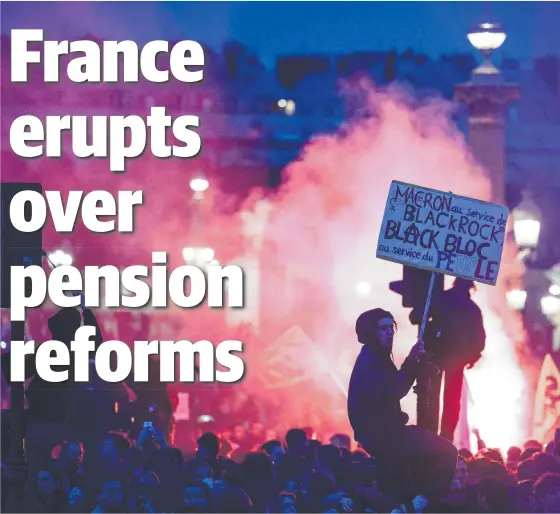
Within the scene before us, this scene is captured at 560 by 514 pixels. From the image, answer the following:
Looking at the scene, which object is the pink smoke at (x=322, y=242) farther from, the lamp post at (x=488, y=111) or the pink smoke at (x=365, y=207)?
the lamp post at (x=488, y=111)

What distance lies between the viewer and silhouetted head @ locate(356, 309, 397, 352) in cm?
954

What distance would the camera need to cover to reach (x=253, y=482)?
9148 millimetres

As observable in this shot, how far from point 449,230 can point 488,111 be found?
9176 millimetres

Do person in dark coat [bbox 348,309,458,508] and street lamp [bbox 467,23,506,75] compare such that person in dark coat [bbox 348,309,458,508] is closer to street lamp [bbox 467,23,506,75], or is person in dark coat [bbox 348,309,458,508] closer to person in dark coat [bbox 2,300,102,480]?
person in dark coat [bbox 2,300,102,480]

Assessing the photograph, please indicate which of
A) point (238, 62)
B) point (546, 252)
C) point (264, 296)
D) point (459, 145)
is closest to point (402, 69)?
point (238, 62)

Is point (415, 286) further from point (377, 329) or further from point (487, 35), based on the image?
point (487, 35)

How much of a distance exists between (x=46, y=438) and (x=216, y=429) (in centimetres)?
342

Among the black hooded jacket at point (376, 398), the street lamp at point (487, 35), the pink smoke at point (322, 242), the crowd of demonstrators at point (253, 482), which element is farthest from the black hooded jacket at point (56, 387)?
the street lamp at point (487, 35)

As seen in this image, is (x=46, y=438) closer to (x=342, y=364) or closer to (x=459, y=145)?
(x=342, y=364)

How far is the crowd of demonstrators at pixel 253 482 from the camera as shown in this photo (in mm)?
8789

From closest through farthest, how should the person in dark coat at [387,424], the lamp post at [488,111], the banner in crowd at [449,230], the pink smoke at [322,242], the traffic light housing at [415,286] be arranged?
1. the person in dark coat at [387,424]
2. the banner in crowd at [449,230]
3. the traffic light housing at [415,286]
4. the pink smoke at [322,242]
5. the lamp post at [488,111]

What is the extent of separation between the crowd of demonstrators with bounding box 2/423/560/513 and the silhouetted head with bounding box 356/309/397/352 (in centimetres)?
79

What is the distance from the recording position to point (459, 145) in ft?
66.3

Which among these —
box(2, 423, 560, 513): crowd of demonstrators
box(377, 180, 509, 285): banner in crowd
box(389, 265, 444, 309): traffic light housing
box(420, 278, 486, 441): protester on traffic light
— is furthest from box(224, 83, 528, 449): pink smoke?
box(377, 180, 509, 285): banner in crowd
